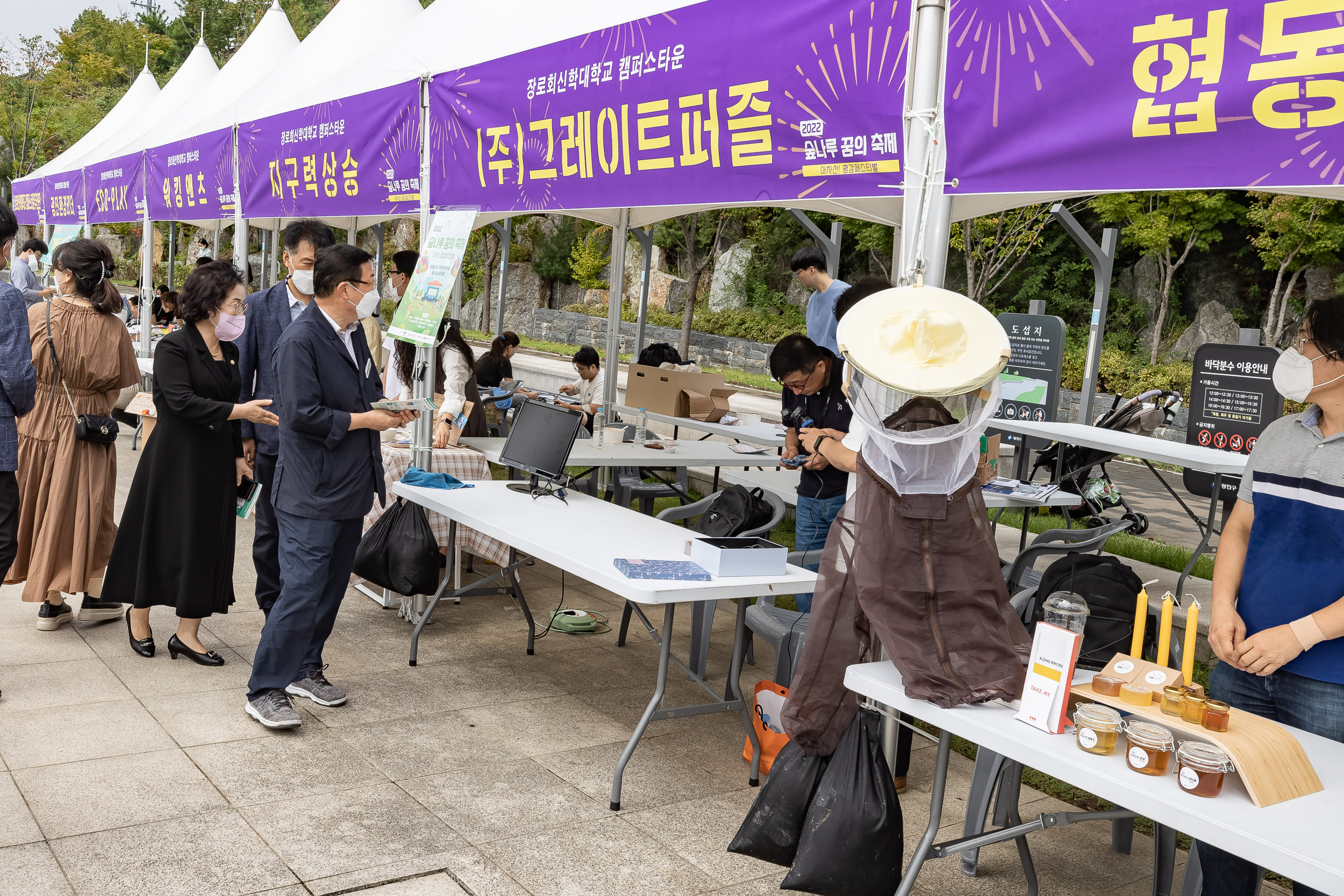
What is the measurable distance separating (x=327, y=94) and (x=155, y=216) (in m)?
4.42

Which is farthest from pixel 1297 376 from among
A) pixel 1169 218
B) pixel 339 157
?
pixel 1169 218

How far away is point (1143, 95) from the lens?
221 cm

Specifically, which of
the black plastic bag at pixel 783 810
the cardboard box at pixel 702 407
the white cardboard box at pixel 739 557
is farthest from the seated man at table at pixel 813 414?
the cardboard box at pixel 702 407

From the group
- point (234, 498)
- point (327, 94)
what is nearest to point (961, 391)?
point (234, 498)

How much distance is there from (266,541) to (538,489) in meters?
1.13

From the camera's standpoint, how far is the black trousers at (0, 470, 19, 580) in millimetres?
3402

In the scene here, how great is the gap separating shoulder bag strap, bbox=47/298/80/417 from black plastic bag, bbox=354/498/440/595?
128 centimetres

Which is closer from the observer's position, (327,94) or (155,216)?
(327,94)

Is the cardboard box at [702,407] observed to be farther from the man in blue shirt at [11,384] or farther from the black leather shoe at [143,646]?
the man in blue shirt at [11,384]

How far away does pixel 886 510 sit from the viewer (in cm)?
209

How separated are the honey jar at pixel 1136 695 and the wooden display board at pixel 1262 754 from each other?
0.11ft

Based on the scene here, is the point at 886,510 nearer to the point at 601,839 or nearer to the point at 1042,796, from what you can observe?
the point at 601,839

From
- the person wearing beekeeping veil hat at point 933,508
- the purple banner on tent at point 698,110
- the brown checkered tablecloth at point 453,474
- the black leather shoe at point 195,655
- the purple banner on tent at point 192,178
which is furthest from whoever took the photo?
the purple banner on tent at point 192,178

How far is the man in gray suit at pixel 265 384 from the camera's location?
166 inches
